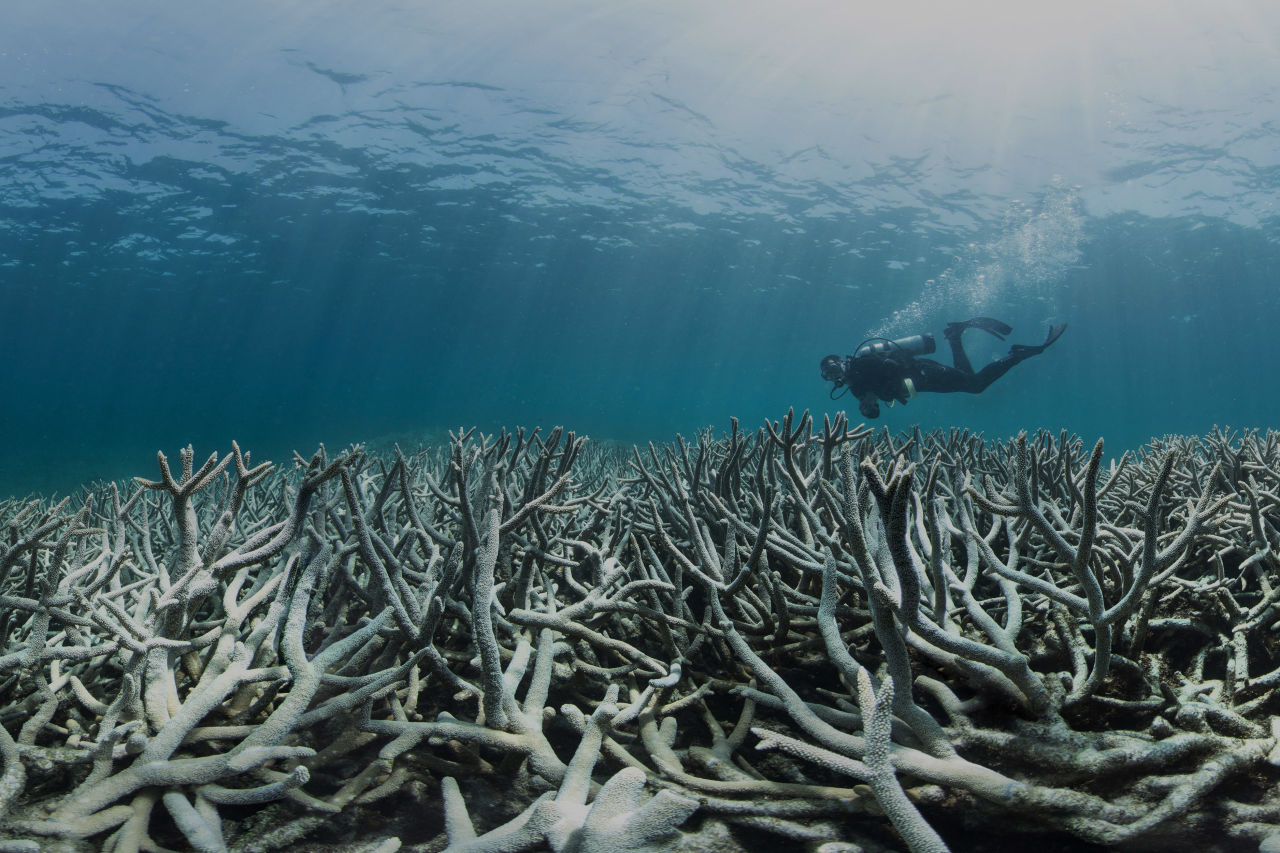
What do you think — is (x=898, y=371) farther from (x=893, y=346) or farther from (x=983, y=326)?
(x=983, y=326)

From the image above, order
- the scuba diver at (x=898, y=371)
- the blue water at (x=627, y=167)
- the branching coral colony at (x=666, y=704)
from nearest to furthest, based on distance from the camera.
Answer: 1. the branching coral colony at (x=666, y=704)
2. the scuba diver at (x=898, y=371)
3. the blue water at (x=627, y=167)

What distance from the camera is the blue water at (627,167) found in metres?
18.8

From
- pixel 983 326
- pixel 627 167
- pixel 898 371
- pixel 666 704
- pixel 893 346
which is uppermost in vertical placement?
pixel 627 167

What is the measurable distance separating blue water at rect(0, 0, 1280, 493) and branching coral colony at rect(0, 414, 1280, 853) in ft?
10.9

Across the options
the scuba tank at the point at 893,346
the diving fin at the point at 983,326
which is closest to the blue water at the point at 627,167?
the scuba tank at the point at 893,346

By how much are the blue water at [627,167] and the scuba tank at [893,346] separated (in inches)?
111

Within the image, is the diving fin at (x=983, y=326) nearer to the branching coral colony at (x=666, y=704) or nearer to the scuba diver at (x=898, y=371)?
the scuba diver at (x=898, y=371)

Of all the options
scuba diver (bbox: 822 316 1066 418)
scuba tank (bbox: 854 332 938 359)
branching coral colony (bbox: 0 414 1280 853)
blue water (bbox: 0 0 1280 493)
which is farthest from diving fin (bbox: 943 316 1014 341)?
branching coral colony (bbox: 0 414 1280 853)

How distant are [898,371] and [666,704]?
11679mm

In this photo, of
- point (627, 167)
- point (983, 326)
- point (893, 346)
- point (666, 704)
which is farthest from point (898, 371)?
point (627, 167)

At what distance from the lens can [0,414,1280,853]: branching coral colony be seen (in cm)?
143

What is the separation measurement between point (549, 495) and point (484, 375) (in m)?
90.9

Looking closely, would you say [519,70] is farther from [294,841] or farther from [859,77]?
[294,841]

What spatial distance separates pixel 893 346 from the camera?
1257cm
